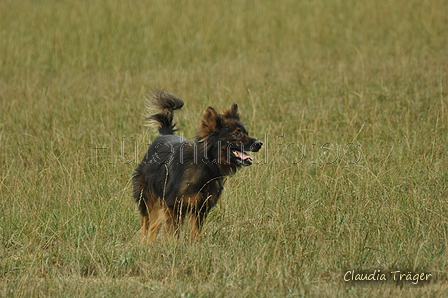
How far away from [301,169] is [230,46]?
319 inches

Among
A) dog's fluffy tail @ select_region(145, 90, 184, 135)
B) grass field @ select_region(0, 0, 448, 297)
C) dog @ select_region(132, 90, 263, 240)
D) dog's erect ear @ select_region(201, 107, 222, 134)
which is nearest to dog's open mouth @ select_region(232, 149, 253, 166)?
dog @ select_region(132, 90, 263, 240)

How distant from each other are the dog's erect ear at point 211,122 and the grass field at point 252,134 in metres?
0.94

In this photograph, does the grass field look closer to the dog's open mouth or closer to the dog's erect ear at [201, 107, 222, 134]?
the dog's open mouth

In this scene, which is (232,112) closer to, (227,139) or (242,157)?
(227,139)

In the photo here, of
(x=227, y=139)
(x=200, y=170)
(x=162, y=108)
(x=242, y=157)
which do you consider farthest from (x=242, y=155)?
(x=162, y=108)

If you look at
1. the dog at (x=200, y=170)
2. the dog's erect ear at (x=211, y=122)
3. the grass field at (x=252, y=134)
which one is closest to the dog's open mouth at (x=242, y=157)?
the dog at (x=200, y=170)

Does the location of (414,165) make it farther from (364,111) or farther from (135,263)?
(135,263)

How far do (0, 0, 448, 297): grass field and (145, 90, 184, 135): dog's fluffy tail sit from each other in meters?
0.87

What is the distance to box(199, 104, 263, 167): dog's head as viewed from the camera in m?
5.95

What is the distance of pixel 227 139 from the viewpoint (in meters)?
→ 5.98

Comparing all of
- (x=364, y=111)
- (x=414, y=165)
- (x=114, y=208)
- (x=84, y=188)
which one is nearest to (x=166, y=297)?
(x=114, y=208)

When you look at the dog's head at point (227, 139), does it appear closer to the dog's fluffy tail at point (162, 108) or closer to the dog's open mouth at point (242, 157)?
the dog's open mouth at point (242, 157)

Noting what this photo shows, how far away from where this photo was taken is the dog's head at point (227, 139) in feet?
19.5

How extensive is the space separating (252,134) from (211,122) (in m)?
3.26
